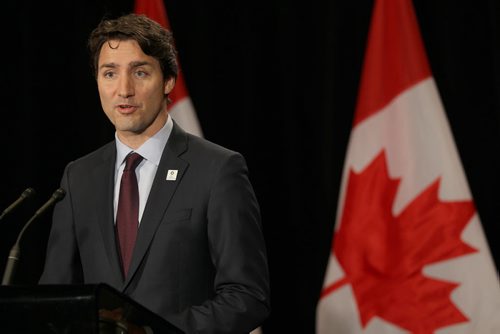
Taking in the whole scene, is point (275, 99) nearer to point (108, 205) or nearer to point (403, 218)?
point (403, 218)

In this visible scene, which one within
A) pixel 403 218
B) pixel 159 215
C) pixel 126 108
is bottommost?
pixel 403 218

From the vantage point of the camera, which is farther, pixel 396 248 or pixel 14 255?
pixel 396 248

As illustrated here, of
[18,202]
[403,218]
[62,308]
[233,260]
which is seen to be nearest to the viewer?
[62,308]

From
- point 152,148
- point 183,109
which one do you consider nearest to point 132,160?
point 152,148

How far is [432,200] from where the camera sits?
3.55 meters

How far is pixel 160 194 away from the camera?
6.96 ft

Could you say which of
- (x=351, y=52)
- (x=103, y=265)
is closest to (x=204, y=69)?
(x=351, y=52)

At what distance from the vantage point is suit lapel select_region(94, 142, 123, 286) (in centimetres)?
210

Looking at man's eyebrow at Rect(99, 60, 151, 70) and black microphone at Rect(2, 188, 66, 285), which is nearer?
black microphone at Rect(2, 188, 66, 285)

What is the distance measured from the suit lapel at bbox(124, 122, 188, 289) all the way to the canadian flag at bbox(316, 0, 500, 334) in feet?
5.12

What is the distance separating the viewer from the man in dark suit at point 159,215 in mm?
2041

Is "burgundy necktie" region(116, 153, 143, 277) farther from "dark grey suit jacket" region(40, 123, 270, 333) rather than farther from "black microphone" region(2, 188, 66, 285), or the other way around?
"black microphone" region(2, 188, 66, 285)

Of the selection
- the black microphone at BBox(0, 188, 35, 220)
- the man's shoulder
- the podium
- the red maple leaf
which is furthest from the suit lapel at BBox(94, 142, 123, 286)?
the red maple leaf

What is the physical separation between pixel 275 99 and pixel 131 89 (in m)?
1.89
